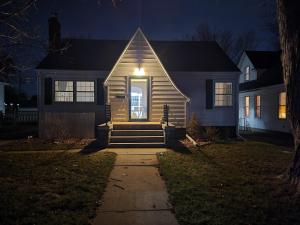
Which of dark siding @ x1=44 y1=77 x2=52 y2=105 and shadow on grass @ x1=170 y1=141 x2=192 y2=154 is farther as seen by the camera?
dark siding @ x1=44 y1=77 x2=52 y2=105

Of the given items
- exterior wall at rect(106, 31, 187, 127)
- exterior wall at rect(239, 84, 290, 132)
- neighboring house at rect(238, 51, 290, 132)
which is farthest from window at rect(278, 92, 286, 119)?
exterior wall at rect(106, 31, 187, 127)

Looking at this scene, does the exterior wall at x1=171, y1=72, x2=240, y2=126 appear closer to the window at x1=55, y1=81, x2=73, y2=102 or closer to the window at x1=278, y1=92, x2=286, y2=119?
the window at x1=278, y1=92, x2=286, y2=119

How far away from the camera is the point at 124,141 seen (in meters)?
13.7

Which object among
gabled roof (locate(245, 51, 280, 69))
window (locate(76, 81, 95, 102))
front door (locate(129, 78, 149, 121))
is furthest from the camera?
gabled roof (locate(245, 51, 280, 69))

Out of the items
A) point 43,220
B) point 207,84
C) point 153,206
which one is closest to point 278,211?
point 153,206

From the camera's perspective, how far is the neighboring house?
20172mm

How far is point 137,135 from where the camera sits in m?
14.1

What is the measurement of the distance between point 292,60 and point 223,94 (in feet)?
38.1

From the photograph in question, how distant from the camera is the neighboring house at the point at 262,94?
2017 centimetres

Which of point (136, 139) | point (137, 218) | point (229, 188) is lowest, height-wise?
point (137, 218)

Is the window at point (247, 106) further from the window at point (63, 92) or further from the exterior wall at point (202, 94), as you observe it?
the window at point (63, 92)

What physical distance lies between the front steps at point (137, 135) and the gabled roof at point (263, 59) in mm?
15331

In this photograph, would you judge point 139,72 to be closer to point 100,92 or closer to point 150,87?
point 150,87

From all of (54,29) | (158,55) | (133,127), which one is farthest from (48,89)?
(158,55)
